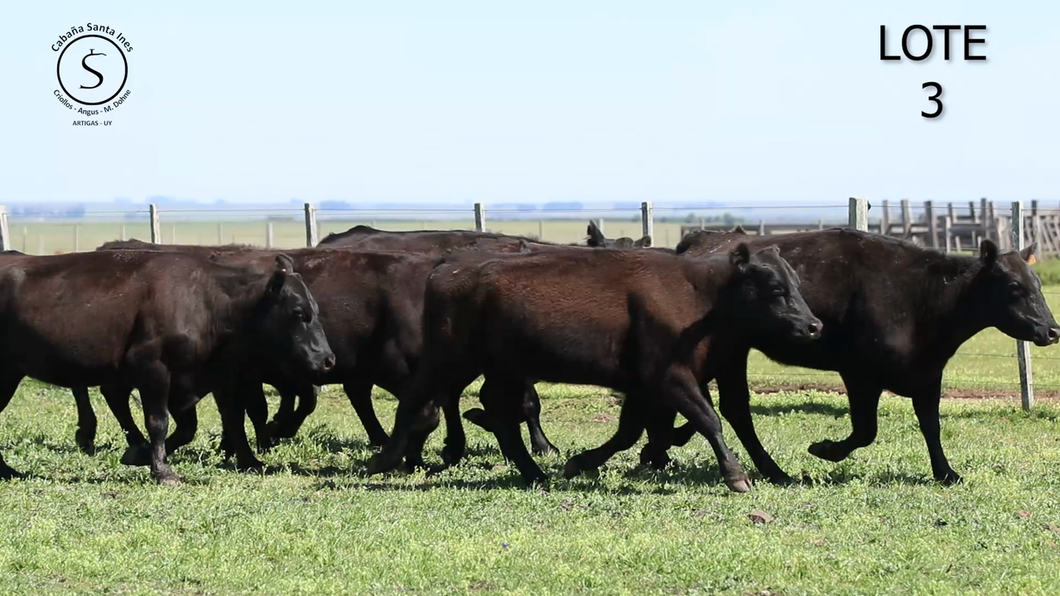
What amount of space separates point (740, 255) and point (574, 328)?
123 cm

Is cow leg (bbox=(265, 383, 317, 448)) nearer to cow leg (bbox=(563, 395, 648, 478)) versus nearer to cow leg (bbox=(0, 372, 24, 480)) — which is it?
cow leg (bbox=(0, 372, 24, 480))

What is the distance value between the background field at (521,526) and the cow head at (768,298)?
104 centimetres

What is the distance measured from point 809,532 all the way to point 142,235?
100288mm

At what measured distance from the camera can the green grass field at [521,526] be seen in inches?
294

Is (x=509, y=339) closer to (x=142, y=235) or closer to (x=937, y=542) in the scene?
(x=937, y=542)

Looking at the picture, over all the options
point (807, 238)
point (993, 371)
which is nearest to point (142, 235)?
point (993, 371)

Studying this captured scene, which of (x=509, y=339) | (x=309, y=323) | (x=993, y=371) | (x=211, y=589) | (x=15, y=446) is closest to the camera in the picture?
(x=211, y=589)

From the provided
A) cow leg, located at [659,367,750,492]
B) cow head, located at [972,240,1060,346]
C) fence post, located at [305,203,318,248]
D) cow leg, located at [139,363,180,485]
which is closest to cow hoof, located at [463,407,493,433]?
cow leg, located at [659,367,750,492]

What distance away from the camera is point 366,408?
12531 millimetres

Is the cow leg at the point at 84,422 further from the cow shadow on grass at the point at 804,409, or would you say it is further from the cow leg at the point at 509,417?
the cow shadow on grass at the point at 804,409

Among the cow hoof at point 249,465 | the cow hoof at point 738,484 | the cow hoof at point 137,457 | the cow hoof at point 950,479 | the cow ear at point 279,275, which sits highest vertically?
the cow ear at point 279,275

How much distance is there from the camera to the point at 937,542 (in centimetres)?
827

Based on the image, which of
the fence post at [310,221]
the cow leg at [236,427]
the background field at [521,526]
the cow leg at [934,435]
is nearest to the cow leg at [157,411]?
the background field at [521,526]

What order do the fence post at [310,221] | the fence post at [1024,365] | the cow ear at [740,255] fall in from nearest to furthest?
the cow ear at [740,255] < the fence post at [1024,365] < the fence post at [310,221]
